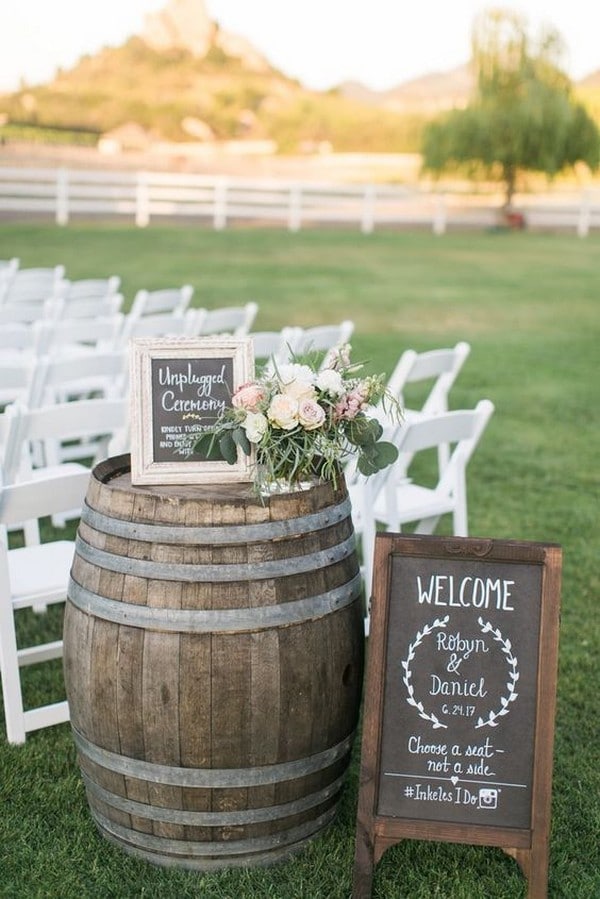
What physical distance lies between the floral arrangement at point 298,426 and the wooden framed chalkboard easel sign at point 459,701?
29cm

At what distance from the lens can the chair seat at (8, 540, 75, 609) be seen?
4.12 m

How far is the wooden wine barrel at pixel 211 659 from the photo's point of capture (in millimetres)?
3055

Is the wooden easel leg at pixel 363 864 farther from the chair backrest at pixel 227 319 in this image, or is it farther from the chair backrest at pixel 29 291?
the chair backrest at pixel 29 291

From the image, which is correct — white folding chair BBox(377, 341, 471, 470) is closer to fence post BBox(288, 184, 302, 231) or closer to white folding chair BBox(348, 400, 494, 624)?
white folding chair BBox(348, 400, 494, 624)

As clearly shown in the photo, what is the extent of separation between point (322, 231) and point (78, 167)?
23.8 m

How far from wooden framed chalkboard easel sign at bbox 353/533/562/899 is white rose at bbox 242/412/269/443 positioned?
43cm

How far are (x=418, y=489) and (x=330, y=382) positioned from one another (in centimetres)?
257

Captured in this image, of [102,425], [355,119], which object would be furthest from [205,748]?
[355,119]

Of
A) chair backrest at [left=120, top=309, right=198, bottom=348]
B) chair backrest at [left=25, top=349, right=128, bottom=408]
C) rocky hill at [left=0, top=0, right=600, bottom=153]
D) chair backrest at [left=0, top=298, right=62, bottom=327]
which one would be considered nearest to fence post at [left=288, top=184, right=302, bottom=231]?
chair backrest at [left=0, top=298, right=62, bottom=327]

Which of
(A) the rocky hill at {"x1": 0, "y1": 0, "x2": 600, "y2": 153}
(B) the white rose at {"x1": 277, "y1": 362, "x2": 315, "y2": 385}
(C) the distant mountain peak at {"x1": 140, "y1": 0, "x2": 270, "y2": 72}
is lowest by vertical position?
(B) the white rose at {"x1": 277, "y1": 362, "x2": 315, "y2": 385}

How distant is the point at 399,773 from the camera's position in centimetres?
320

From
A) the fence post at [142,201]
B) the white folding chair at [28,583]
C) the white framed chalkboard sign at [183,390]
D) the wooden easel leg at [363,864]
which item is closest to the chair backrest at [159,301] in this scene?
the white folding chair at [28,583]

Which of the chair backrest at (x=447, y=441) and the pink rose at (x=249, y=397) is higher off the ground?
the pink rose at (x=249, y=397)

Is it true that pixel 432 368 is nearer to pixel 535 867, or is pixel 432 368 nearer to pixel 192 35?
pixel 535 867
